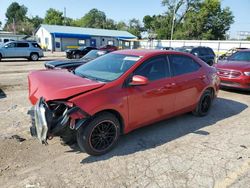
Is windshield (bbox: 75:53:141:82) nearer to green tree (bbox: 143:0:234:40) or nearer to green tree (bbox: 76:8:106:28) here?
green tree (bbox: 143:0:234:40)

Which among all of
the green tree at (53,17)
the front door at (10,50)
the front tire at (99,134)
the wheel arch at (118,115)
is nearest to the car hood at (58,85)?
the wheel arch at (118,115)

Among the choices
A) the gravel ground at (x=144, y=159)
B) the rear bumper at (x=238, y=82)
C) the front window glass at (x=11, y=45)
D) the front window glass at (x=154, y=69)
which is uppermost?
the front window glass at (x=11, y=45)

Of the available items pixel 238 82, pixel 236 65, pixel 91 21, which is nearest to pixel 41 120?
pixel 238 82

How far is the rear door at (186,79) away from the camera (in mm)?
4699

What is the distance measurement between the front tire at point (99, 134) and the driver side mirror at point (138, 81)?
63 cm

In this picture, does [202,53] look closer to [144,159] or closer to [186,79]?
[186,79]

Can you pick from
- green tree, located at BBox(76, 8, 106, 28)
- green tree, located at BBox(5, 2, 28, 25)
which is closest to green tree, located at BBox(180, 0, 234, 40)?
green tree, located at BBox(76, 8, 106, 28)

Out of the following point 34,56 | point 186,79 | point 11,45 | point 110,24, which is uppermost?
point 110,24

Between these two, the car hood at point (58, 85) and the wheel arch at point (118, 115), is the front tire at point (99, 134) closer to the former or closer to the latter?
the wheel arch at point (118, 115)

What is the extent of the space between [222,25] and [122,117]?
187ft

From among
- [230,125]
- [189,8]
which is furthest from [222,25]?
[230,125]

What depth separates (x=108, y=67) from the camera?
432cm

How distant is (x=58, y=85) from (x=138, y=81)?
1259mm

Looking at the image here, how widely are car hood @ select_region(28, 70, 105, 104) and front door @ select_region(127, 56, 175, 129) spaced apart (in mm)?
688
